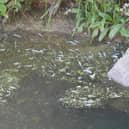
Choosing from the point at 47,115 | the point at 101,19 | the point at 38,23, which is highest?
the point at 101,19

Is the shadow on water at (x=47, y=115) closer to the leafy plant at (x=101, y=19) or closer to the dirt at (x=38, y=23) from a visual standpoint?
the leafy plant at (x=101, y=19)

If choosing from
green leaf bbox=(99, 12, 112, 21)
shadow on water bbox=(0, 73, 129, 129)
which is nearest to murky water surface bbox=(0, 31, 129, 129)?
shadow on water bbox=(0, 73, 129, 129)

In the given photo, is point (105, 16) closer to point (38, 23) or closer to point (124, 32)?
point (124, 32)

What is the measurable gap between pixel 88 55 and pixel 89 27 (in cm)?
29

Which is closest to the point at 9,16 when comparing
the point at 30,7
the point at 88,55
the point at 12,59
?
the point at 30,7

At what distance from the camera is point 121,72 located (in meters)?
3.59

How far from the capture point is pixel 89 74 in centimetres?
369

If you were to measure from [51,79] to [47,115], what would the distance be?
43 cm

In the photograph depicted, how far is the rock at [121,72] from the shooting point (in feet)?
11.7

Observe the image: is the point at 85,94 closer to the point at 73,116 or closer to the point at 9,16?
the point at 73,116

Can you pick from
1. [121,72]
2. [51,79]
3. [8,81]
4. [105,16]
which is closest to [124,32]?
[105,16]

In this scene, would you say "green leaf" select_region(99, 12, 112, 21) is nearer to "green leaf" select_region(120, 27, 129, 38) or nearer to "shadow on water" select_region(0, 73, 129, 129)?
"green leaf" select_region(120, 27, 129, 38)

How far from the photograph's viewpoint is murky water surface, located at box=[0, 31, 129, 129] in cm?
322

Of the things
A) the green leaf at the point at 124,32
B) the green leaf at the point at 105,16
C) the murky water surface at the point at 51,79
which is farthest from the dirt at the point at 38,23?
the green leaf at the point at 124,32
